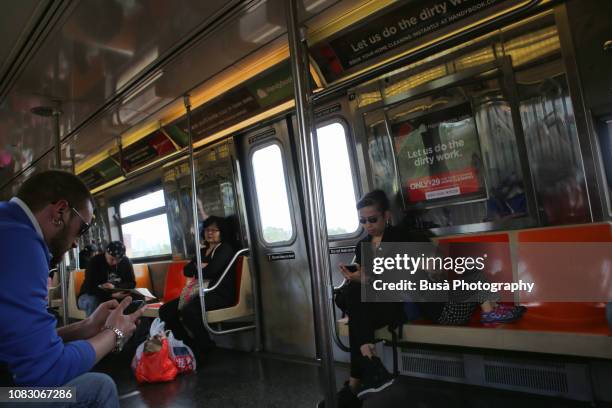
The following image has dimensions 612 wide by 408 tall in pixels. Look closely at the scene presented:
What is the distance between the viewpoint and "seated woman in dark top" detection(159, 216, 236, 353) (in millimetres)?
4047

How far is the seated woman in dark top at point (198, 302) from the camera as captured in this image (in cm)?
405

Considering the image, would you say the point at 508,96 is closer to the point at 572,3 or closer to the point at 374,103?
the point at 572,3

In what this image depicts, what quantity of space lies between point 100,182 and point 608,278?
7.10 meters

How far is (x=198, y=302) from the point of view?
4062mm

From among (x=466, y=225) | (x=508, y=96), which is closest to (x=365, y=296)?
(x=466, y=225)

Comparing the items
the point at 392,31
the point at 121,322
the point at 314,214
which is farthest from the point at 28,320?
the point at 392,31

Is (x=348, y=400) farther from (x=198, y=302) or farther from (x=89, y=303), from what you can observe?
(x=89, y=303)

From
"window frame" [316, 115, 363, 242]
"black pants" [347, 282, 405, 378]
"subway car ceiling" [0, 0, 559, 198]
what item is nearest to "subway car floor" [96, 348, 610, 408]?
"black pants" [347, 282, 405, 378]

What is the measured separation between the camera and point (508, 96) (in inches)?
104

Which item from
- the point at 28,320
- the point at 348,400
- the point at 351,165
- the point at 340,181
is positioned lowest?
the point at 348,400

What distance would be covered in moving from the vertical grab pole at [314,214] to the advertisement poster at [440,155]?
1856 millimetres

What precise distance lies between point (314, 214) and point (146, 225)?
5709 mm

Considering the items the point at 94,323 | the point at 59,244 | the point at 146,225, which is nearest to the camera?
the point at 59,244

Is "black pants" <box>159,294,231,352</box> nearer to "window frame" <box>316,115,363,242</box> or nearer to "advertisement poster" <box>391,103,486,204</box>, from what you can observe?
"window frame" <box>316,115,363,242</box>
